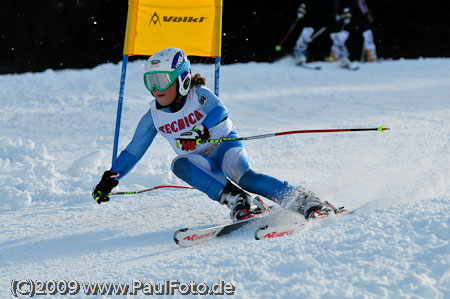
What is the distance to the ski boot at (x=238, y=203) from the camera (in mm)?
3314

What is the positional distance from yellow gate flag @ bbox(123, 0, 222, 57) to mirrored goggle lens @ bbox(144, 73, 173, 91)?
108 cm

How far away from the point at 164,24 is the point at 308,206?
201 cm

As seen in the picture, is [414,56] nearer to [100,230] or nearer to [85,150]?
[85,150]

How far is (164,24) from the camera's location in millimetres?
4422

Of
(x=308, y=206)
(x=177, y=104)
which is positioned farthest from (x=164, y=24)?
(x=308, y=206)

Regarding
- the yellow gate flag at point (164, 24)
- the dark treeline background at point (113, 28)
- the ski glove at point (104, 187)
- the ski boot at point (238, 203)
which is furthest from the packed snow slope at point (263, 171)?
the dark treeline background at point (113, 28)

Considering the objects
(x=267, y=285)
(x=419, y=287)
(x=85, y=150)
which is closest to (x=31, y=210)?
(x=85, y=150)

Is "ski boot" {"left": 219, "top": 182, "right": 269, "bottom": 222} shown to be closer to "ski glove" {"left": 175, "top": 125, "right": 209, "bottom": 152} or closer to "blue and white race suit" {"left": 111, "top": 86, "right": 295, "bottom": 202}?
"blue and white race suit" {"left": 111, "top": 86, "right": 295, "bottom": 202}

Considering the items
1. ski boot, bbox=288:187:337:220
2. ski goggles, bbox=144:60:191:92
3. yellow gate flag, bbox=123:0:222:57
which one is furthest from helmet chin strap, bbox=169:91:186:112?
yellow gate flag, bbox=123:0:222:57

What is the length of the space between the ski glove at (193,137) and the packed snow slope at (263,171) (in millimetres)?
550

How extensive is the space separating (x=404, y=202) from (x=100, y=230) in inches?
71.9

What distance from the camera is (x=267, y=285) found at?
2.24 m

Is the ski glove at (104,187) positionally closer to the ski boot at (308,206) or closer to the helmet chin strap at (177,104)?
the helmet chin strap at (177,104)

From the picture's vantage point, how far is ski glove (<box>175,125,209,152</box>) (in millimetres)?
3305
